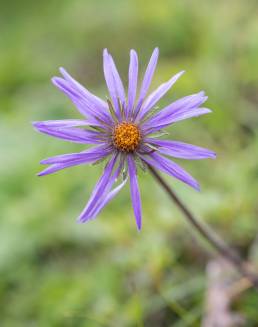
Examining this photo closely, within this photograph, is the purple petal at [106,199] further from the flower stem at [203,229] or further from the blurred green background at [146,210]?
the blurred green background at [146,210]

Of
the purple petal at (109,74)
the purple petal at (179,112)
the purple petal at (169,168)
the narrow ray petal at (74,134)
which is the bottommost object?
the purple petal at (169,168)

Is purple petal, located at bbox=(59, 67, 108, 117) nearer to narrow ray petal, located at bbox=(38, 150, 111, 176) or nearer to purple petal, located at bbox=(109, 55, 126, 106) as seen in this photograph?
purple petal, located at bbox=(109, 55, 126, 106)

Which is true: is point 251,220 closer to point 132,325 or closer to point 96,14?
point 132,325

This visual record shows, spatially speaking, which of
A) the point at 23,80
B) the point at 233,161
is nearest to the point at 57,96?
the point at 23,80

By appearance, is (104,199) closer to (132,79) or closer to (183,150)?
(183,150)

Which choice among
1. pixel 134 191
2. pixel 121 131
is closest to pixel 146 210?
pixel 121 131

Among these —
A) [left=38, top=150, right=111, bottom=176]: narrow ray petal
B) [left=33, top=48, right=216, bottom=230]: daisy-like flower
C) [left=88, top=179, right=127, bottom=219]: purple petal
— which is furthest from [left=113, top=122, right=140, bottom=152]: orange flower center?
[left=88, top=179, right=127, bottom=219]: purple petal

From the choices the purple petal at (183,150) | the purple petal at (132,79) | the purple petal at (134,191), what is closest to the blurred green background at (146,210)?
the purple petal at (134,191)
